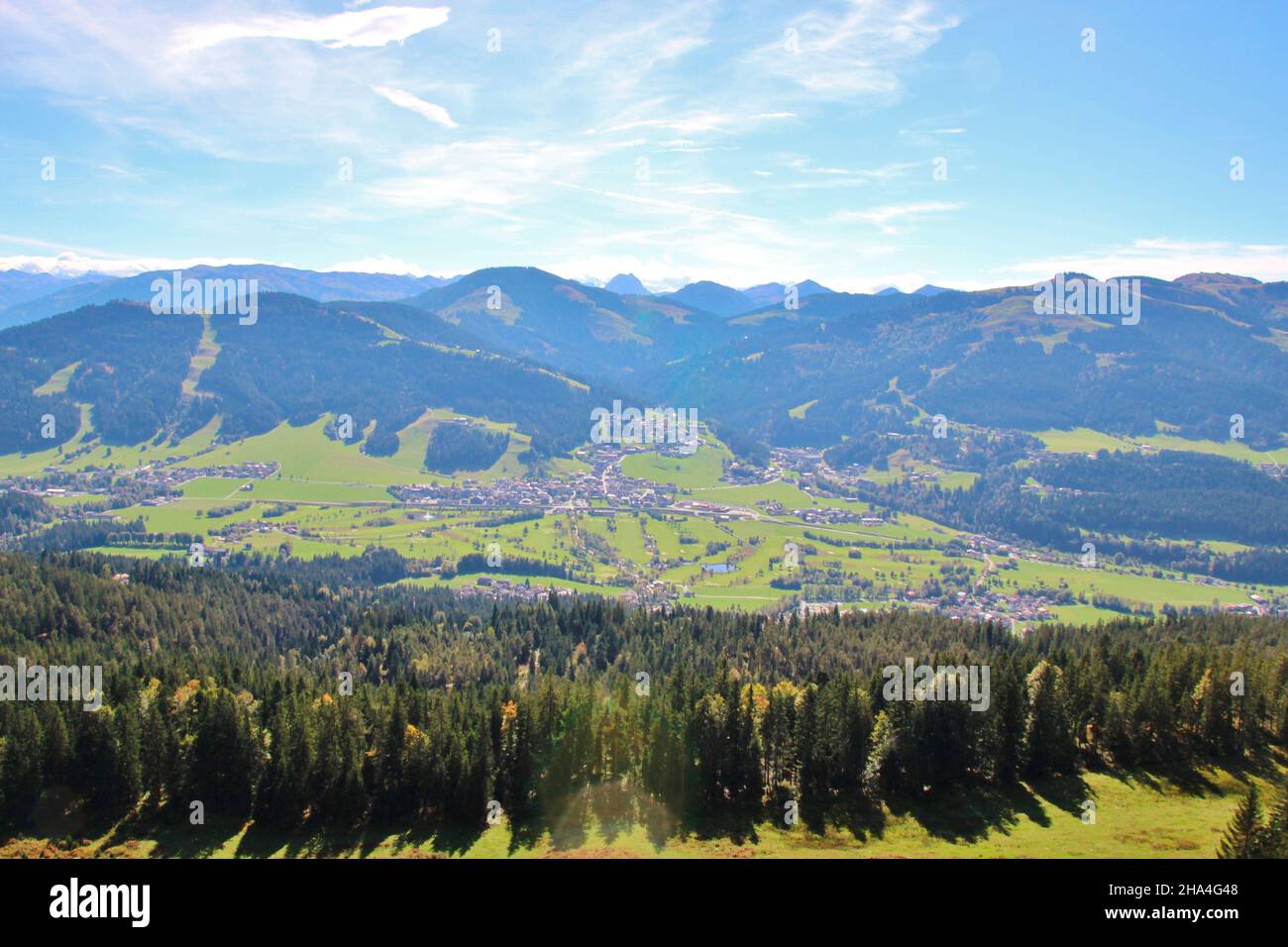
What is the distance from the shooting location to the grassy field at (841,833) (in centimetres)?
5206

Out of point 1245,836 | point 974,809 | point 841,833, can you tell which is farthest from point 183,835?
point 1245,836

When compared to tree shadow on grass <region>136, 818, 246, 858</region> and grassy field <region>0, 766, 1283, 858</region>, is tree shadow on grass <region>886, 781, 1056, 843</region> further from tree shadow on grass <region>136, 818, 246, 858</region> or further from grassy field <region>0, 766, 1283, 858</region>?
tree shadow on grass <region>136, 818, 246, 858</region>

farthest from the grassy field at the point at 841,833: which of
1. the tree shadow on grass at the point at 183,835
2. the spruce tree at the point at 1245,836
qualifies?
the spruce tree at the point at 1245,836

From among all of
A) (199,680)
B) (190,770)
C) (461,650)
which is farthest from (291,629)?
(190,770)

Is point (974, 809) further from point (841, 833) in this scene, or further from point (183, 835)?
point (183, 835)

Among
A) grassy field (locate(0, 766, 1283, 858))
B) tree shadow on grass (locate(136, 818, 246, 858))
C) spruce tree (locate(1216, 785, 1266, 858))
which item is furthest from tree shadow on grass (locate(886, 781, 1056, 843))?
tree shadow on grass (locate(136, 818, 246, 858))

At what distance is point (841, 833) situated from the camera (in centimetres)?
5553

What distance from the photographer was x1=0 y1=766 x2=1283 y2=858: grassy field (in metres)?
52.1

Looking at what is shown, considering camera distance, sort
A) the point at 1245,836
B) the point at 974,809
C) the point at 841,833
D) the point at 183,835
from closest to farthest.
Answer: the point at 1245,836
the point at 841,833
the point at 974,809
the point at 183,835

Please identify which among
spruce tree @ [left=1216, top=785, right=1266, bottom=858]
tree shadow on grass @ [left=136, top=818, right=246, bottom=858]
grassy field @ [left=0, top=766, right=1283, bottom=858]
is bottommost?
tree shadow on grass @ [left=136, top=818, right=246, bottom=858]
